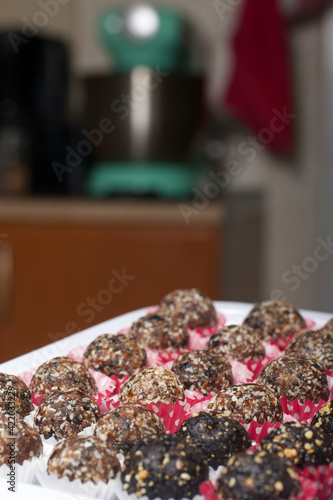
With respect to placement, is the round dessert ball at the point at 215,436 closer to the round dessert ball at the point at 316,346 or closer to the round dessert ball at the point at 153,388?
the round dessert ball at the point at 153,388

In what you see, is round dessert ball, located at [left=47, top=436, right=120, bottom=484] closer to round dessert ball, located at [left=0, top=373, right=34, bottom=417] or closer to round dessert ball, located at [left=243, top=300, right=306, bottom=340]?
round dessert ball, located at [left=0, top=373, right=34, bottom=417]

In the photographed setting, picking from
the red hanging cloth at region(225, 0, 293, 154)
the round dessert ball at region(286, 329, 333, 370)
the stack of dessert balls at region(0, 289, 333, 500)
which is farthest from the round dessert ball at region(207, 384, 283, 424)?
the red hanging cloth at region(225, 0, 293, 154)

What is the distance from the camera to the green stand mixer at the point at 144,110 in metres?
2.59

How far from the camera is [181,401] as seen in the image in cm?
92

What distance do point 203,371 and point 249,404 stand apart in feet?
0.49

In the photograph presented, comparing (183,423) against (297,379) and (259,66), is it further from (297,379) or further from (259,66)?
(259,66)

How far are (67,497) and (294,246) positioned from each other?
2466mm

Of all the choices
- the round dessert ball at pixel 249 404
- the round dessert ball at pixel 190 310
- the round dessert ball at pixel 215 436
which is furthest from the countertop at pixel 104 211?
the round dessert ball at pixel 215 436

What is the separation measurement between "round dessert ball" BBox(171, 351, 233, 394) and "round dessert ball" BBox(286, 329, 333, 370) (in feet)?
0.46

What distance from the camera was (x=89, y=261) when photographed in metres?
2.57

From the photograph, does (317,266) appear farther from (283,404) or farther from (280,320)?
(283,404)

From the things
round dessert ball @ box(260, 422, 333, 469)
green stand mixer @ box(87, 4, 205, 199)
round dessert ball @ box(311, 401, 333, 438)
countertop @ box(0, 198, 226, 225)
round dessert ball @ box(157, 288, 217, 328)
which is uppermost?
green stand mixer @ box(87, 4, 205, 199)

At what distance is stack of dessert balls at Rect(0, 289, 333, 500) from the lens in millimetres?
666

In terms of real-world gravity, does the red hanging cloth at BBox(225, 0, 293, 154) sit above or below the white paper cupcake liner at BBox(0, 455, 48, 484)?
above
